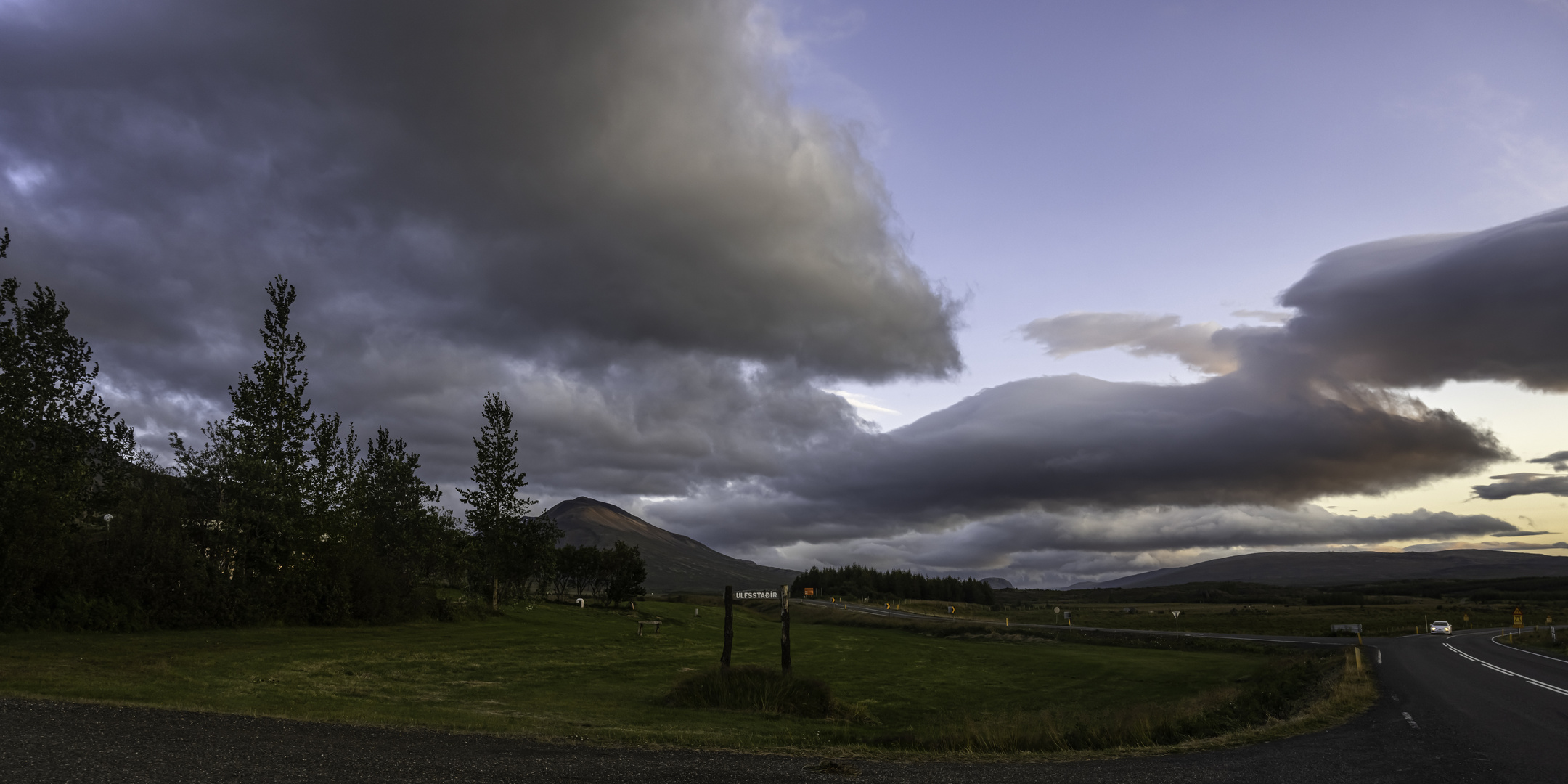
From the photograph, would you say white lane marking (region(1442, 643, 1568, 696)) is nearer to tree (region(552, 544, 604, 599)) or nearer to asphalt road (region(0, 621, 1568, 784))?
asphalt road (region(0, 621, 1568, 784))

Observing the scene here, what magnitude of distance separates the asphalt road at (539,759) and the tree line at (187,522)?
26.6 metres

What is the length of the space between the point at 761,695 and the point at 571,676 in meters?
10.7

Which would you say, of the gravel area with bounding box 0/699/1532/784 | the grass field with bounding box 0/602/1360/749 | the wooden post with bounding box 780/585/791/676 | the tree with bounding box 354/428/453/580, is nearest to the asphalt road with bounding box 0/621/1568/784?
the gravel area with bounding box 0/699/1532/784

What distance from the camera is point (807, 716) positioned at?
1016 inches

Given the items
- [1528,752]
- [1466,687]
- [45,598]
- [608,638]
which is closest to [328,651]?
[45,598]

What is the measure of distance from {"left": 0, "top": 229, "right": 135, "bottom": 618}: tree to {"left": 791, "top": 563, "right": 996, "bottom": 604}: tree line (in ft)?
487

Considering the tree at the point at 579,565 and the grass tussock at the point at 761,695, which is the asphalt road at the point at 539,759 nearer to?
the grass tussock at the point at 761,695

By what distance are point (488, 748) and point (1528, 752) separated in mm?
19691

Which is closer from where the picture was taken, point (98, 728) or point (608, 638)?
point (98, 728)

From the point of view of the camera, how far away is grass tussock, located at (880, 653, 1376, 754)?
1788 centimetres

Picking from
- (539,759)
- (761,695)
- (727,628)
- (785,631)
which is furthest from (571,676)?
(539,759)

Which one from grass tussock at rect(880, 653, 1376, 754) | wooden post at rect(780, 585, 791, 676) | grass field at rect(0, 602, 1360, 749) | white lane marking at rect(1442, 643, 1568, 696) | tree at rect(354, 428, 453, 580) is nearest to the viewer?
grass tussock at rect(880, 653, 1376, 754)

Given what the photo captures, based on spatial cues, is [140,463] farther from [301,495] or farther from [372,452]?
[372,452]

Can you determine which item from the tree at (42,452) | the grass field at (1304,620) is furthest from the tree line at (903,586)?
the tree at (42,452)
